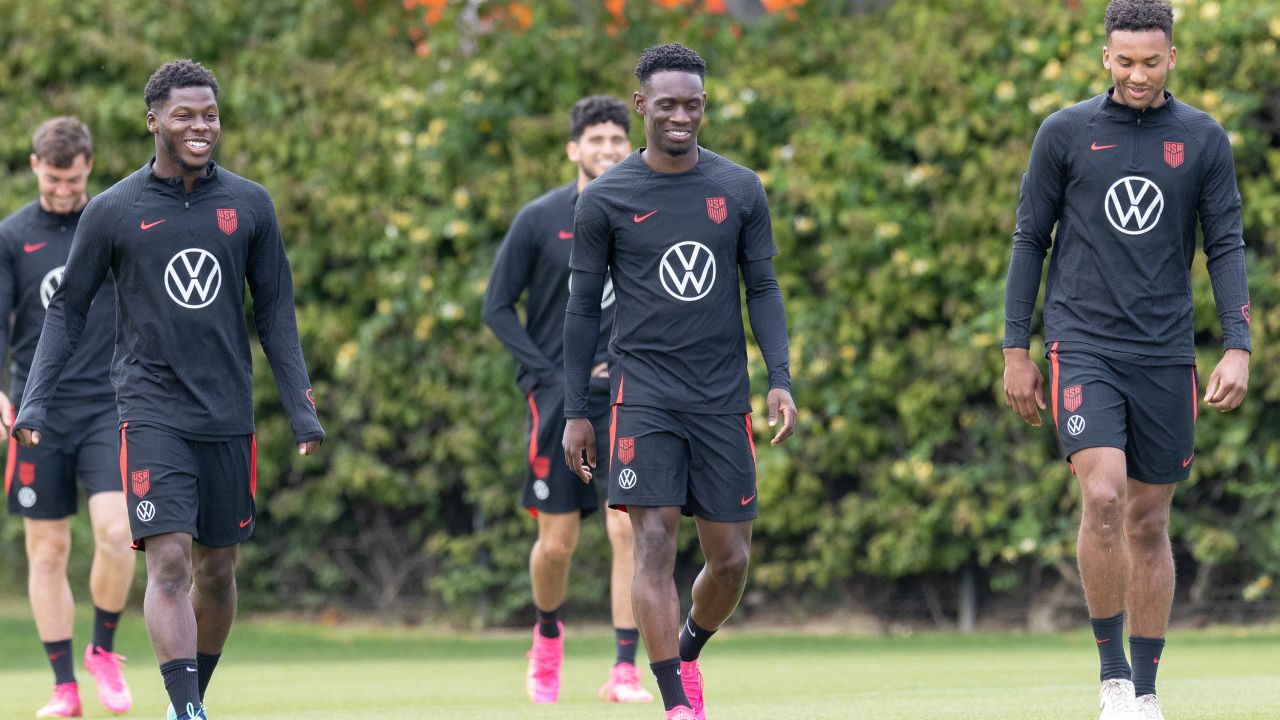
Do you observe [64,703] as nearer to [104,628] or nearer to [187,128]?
[104,628]

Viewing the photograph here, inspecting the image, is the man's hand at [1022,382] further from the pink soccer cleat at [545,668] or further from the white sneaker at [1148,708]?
the pink soccer cleat at [545,668]

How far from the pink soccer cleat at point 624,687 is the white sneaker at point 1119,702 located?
2.69 meters

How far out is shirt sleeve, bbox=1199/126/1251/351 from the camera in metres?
6.17

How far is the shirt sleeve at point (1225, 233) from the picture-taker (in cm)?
617

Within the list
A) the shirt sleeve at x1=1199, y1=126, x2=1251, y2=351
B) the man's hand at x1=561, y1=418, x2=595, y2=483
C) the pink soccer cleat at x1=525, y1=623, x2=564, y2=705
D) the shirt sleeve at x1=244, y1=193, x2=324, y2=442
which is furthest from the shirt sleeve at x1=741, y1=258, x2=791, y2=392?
the pink soccer cleat at x1=525, y1=623, x2=564, y2=705

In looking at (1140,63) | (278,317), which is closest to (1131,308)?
(1140,63)

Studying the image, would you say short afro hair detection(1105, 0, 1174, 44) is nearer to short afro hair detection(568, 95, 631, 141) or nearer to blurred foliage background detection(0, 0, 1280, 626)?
short afro hair detection(568, 95, 631, 141)

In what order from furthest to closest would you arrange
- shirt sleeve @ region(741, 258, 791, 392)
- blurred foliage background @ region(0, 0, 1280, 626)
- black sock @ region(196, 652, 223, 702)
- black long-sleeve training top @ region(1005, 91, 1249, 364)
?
Answer: blurred foliage background @ region(0, 0, 1280, 626) < black sock @ region(196, 652, 223, 702) < shirt sleeve @ region(741, 258, 791, 392) < black long-sleeve training top @ region(1005, 91, 1249, 364)

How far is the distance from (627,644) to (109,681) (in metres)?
2.35

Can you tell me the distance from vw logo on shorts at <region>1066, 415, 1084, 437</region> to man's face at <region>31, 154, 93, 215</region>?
4.65m

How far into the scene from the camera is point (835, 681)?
889 cm

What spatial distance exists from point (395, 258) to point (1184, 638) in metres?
5.51

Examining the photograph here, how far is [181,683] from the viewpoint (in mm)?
5922

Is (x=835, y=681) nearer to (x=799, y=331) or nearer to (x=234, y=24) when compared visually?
(x=799, y=331)
